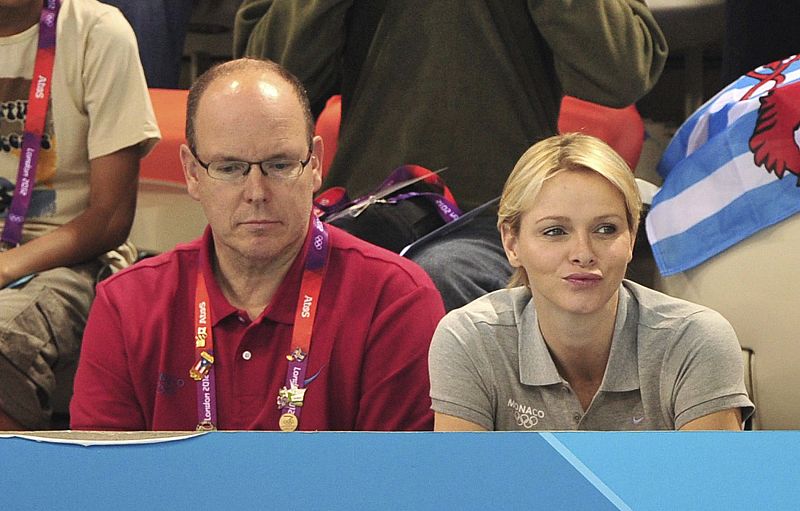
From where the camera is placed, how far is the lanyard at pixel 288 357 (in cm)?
149

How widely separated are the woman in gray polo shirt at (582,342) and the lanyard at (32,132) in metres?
0.95

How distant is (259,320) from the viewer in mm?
1524

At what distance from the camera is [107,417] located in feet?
5.02

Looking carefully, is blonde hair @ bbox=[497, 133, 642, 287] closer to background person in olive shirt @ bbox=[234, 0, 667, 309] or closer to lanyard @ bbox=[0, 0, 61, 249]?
background person in olive shirt @ bbox=[234, 0, 667, 309]

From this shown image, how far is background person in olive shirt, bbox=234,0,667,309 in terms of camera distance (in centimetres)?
A: 203

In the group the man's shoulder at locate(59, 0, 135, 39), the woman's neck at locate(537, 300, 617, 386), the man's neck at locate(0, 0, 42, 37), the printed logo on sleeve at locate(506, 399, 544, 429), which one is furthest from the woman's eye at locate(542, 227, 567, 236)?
the man's neck at locate(0, 0, 42, 37)

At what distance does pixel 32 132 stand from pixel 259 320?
0.80m

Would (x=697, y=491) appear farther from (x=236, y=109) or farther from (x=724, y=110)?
(x=724, y=110)

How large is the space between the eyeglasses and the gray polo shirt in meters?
0.28

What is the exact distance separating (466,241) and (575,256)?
486 millimetres

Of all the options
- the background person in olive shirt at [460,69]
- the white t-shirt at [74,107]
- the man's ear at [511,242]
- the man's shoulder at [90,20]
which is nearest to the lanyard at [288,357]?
the man's ear at [511,242]

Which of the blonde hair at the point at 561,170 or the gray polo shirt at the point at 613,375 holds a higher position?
the blonde hair at the point at 561,170

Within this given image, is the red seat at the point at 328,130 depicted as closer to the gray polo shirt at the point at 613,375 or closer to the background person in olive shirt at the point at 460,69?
the background person in olive shirt at the point at 460,69

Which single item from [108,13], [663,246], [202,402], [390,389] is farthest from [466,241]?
[108,13]
